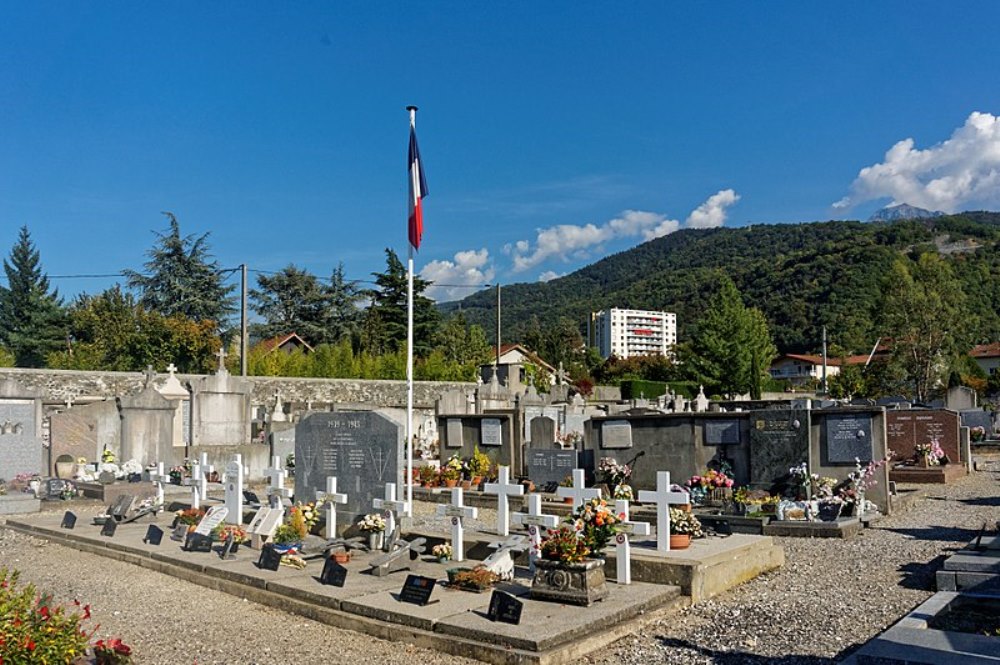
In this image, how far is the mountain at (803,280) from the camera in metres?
78.0

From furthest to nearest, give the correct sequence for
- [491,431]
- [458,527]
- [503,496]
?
[491,431], [503,496], [458,527]

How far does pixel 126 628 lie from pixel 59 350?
41.9m

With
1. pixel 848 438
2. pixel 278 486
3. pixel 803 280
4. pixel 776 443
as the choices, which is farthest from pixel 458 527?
pixel 803 280

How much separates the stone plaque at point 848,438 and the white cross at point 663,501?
6027 millimetres

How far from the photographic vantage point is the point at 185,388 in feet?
75.7

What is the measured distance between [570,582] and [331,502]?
4.61 meters

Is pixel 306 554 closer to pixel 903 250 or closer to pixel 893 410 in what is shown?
pixel 893 410

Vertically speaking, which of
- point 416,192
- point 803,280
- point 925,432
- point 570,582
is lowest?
point 570,582

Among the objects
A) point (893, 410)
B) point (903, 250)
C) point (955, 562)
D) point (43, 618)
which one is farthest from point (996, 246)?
point (43, 618)

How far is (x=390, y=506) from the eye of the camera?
10.4m

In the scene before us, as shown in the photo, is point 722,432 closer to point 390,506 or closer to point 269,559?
point 390,506

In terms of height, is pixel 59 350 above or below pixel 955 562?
above

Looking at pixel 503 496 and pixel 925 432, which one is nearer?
pixel 503 496

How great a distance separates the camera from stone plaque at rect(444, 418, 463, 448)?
1917 cm
